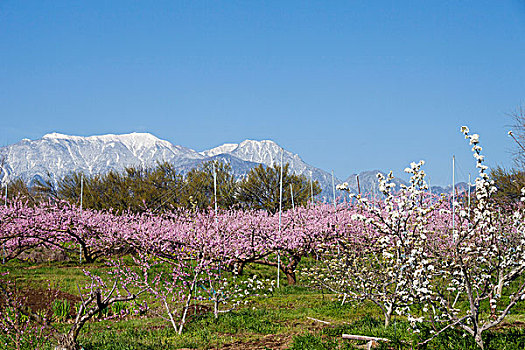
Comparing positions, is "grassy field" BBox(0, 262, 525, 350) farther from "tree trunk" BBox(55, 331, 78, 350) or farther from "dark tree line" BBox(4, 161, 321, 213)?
"dark tree line" BBox(4, 161, 321, 213)

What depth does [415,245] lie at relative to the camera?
248 inches

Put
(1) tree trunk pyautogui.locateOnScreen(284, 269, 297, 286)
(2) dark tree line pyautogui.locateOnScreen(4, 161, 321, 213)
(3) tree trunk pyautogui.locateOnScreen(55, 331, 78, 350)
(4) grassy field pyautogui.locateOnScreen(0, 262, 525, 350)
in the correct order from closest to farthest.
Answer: (3) tree trunk pyautogui.locateOnScreen(55, 331, 78, 350)
(4) grassy field pyautogui.locateOnScreen(0, 262, 525, 350)
(1) tree trunk pyautogui.locateOnScreen(284, 269, 297, 286)
(2) dark tree line pyautogui.locateOnScreen(4, 161, 321, 213)

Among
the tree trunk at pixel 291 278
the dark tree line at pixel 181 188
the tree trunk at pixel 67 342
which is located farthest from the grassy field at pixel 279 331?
the dark tree line at pixel 181 188

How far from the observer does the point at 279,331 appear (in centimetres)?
836

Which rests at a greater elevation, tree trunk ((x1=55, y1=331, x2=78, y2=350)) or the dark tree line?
the dark tree line

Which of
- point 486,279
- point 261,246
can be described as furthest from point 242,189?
point 486,279

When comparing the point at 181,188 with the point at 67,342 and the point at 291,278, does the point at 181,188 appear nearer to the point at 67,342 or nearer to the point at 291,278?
the point at 291,278

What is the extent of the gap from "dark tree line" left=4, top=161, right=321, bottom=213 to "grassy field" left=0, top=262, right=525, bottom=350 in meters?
31.7

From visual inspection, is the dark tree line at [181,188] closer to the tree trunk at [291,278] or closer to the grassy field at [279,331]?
the tree trunk at [291,278]

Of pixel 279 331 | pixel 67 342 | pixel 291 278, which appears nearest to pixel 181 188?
pixel 291 278

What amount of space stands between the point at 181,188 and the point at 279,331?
39.4 metres

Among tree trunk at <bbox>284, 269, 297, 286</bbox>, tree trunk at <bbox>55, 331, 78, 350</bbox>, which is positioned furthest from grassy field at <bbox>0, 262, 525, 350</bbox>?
tree trunk at <bbox>284, 269, 297, 286</bbox>

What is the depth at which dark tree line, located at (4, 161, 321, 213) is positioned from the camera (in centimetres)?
4403

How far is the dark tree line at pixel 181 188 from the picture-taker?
44031 millimetres
